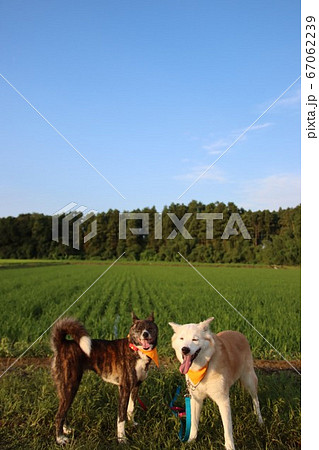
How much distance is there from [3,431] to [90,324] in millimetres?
4982

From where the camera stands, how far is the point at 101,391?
4.90 m

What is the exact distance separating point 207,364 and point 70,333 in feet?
4.00

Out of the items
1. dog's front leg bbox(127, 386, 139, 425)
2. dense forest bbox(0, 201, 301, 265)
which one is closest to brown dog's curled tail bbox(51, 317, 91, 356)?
dog's front leg bbox(127, 386, 139, 425)

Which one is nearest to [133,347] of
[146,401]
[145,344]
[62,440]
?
[145,344]

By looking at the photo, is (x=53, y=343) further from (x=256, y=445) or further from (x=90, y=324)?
(x=90, y=324)

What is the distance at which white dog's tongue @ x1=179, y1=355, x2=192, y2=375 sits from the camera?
340 cm

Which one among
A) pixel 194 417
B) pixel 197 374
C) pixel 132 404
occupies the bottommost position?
pixel 194 417

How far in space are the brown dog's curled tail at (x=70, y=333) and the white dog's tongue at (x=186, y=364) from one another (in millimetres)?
808

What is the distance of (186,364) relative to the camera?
3.42 meters

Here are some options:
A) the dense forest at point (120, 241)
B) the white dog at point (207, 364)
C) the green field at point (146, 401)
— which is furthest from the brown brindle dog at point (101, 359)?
the dense forest at point (120, 241)

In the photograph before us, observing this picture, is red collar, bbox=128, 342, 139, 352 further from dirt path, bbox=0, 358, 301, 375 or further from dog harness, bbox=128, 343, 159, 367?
dirt path, bbox=0, 358, 301, 375

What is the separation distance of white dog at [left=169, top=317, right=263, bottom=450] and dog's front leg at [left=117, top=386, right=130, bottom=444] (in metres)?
0.57

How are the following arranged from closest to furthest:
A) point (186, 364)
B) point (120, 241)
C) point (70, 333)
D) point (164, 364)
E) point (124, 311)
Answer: point (186, 364), point (70, 333), point (164, 364), point (124, 311), point (120, 241)
